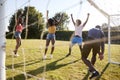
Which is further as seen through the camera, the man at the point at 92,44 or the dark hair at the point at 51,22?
the dark hair at the point at 51,22

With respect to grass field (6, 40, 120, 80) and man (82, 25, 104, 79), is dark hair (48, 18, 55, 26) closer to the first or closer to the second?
grass field (6, 40, 120, 80)

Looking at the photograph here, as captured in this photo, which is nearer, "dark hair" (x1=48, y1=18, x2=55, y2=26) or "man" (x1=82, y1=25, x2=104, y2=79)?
Answer: "man" (x1=82, y1=25, x2=104, y2=79)

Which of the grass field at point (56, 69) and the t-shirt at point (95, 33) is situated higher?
the t-shirt at point (95, 33)

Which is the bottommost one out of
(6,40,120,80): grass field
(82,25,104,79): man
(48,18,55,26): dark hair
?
(6,40,120,80): grass field

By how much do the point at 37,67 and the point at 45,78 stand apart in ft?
3.56

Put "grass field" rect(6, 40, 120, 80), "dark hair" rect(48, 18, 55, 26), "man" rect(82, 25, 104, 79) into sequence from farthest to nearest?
"dark hair" rect(48, 18, 55, 26) → "grass field" rect(6, 40, 120, 80) → "man" rect(82, 25, 104, 79)

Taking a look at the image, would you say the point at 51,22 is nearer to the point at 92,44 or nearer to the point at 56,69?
the point at 56,69

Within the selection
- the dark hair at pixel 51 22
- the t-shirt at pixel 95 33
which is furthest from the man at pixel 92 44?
the dark hair at pixel 51 22

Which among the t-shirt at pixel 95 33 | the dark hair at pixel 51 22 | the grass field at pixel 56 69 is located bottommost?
the grass field at pixel 56 69

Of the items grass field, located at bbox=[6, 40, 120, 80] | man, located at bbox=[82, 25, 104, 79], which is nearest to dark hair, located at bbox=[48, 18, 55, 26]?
grass field, located at bbox=[6, 40, 120, 80]

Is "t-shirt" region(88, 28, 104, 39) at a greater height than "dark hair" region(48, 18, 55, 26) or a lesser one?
lesser

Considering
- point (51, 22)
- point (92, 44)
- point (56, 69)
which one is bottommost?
point (56, 69)

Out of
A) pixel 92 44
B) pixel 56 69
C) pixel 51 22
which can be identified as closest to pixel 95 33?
pixel 92 44

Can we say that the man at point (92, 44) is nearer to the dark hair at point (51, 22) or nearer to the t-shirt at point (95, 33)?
the t-shirt at point (95, 33)
